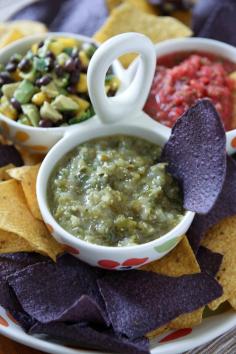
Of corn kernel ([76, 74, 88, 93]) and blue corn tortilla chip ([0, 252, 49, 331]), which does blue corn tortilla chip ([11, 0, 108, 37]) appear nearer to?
corn kernel ([76, 74, 88, 93])

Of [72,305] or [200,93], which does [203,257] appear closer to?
[72,305]

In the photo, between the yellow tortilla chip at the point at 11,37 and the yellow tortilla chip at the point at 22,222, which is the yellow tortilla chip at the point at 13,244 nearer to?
the yellow tortilla chip at the point at 22,222

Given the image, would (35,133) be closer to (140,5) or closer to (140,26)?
(140,26)

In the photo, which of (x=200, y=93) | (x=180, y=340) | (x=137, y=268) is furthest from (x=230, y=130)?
(x=180, y=340)

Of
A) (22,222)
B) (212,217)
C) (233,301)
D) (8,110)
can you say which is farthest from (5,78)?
(233,301)

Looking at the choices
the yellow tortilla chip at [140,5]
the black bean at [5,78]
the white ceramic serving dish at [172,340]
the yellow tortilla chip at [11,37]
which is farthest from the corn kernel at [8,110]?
the yellow tortilla chip at [140,5]

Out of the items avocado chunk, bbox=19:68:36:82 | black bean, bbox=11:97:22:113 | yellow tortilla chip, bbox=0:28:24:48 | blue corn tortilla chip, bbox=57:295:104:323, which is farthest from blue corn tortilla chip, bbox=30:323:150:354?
yellow tortilla chip, bbox=0:28:24:48
